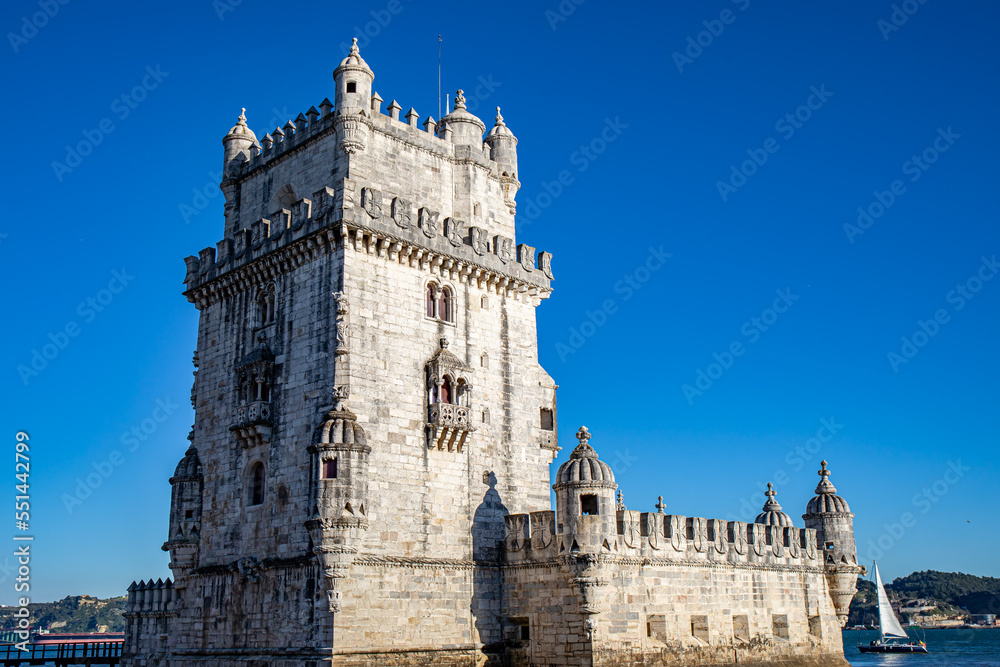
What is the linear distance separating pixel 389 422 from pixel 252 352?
20.3 feet

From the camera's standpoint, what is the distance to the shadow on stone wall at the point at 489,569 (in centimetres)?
3328

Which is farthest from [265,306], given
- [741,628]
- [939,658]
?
[939,658]

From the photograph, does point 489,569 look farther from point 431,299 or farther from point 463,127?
point 463,127

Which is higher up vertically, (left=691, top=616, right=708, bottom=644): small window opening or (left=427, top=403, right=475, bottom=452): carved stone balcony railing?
(left=427, top=403, right=475, bottom=452): carved stone balcony railing

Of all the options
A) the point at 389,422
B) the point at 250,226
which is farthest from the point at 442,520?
the point at 250,226

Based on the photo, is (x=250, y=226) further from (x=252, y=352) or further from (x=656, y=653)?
(x=656, y=653)

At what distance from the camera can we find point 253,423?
107 feet

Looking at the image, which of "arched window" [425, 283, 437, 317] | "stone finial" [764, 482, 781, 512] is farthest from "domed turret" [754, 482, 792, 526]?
"arched window" [425, 283, 437, 317]

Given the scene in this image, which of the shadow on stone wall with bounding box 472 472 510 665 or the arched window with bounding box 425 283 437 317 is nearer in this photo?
the shadow on stone wall with bounding box 472 472 510 665

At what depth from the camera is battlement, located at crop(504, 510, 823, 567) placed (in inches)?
1304

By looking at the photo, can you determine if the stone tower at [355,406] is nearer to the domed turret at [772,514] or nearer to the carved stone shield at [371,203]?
the carved stone shield at [371,203]

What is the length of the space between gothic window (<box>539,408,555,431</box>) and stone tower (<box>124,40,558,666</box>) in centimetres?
9

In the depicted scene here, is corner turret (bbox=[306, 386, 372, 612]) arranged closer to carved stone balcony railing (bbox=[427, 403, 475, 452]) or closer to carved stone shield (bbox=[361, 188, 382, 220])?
carved stone balcony railing (bbox=[427, 403, 475, 452])

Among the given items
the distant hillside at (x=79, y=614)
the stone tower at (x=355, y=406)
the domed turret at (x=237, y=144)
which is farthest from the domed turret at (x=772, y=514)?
the distant hillside at (x=79, y=614)
